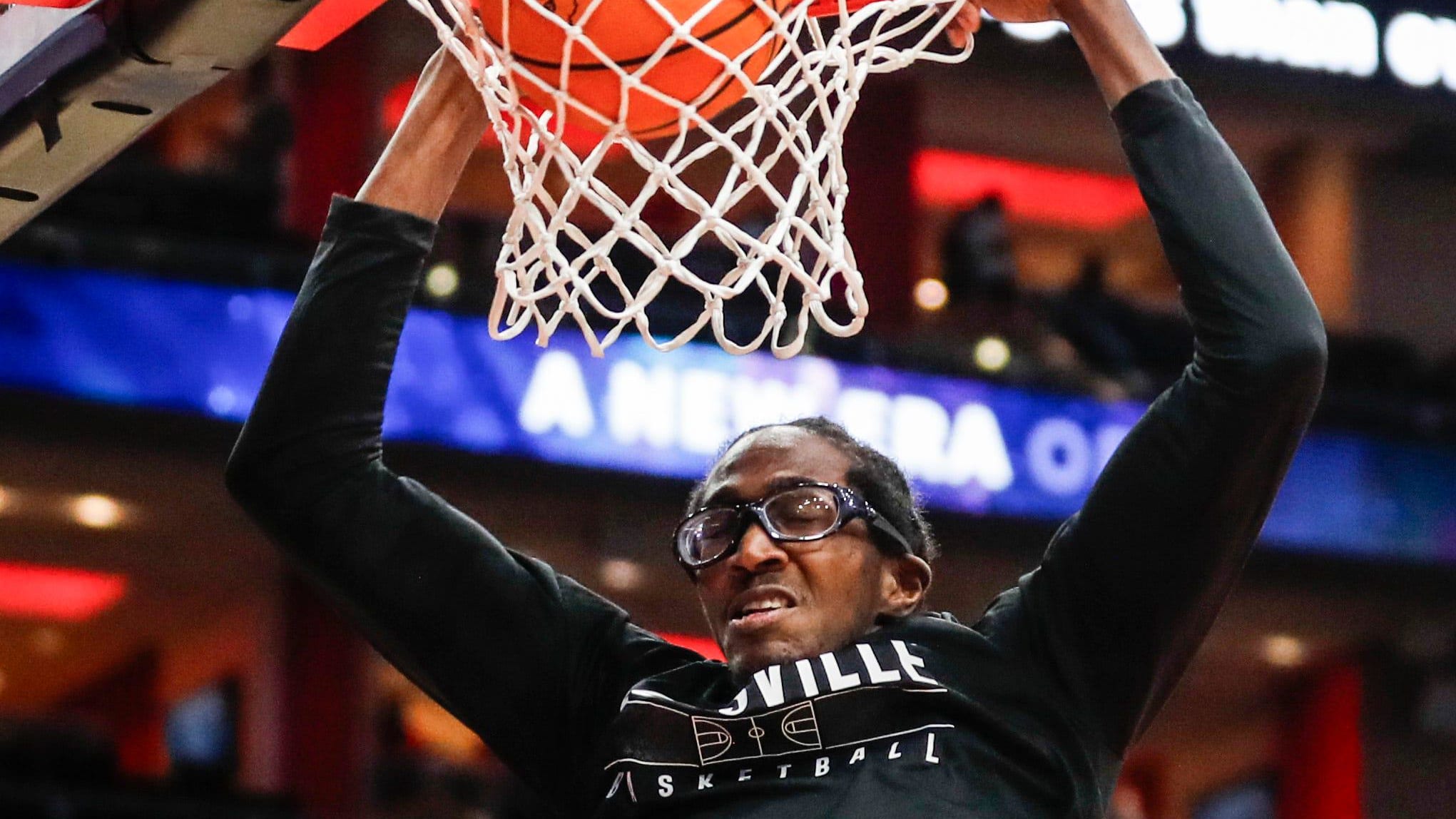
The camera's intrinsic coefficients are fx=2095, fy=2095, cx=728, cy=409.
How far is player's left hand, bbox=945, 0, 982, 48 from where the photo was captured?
2344mm

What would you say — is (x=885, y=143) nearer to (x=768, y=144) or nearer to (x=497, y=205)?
(x=497, y=205)

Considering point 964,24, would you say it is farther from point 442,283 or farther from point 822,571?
point 442,283

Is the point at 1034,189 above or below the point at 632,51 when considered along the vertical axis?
below

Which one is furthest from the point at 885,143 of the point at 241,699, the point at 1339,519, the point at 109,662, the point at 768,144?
the point at 768,144

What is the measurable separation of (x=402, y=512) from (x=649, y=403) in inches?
275

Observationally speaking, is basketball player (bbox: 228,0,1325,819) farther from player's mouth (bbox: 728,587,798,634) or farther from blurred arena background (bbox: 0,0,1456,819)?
blurred arena background (bbox: 0,0,1456,819)

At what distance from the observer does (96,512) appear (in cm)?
1020

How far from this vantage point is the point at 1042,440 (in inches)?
388

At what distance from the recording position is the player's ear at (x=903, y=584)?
235cm

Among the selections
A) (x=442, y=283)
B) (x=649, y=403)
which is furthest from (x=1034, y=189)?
(x=442, y=283)

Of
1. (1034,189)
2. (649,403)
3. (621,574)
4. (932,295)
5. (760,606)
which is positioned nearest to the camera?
(760,606)

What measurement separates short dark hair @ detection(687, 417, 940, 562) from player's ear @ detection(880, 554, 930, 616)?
18 millimetres

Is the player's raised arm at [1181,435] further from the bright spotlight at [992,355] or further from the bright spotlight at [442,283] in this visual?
the bright spotlight at [992,355]

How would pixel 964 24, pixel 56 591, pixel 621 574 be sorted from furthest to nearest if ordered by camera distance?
pixel 56 591
pixel 621 574
pixel 964 24
